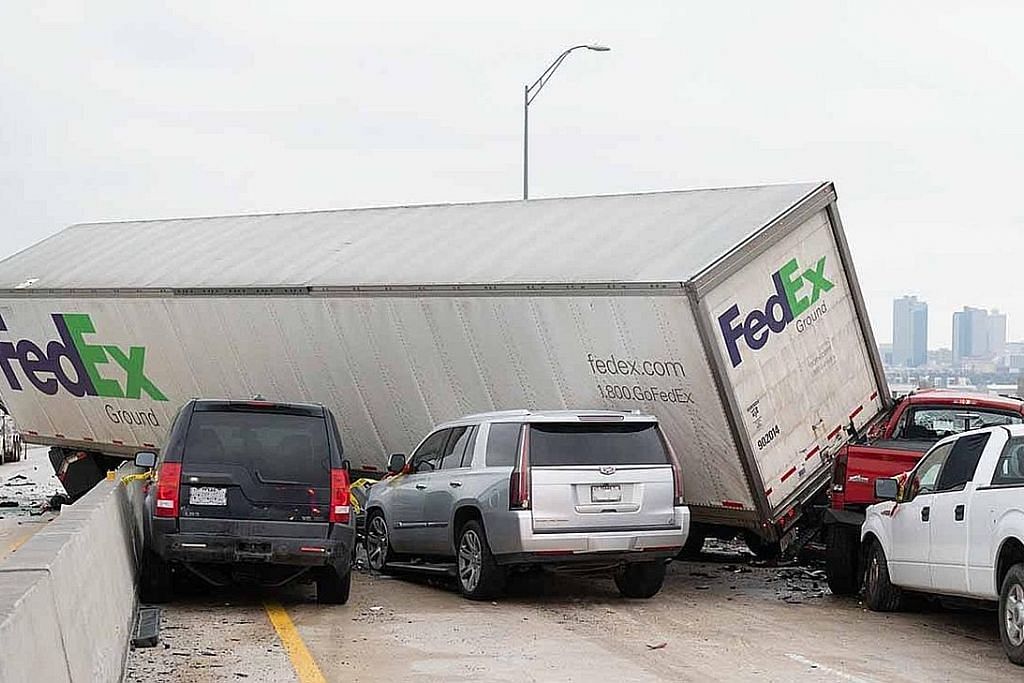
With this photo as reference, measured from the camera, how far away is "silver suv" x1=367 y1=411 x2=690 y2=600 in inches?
510

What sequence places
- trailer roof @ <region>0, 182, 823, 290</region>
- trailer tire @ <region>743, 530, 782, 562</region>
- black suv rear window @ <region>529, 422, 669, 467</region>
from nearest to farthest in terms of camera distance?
black suv rear window @ <region>529, 422, 669, 467</region>, trailer roof @ <region>0, 182, 823, 290</region>, trailer tire @ <region>743, 530, 782, 562</region>

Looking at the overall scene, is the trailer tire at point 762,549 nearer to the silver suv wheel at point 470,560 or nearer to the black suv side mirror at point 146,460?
the silver suv wheel at point 470,560

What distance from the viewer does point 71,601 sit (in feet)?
22.8

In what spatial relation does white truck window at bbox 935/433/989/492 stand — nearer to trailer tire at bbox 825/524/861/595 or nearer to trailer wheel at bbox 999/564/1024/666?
trailer wheel at bbox 999/564/1024/666

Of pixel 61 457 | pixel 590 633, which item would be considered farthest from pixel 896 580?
pixel 61 457

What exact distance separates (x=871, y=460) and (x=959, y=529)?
3114mm

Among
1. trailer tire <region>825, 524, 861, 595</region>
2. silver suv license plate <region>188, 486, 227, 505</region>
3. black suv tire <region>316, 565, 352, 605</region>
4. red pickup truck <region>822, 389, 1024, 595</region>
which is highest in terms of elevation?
silver suv license plate <region>188, 486, 227, 505</region>

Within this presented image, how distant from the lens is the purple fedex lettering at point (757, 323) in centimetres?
1385

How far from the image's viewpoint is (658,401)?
1448 centimetres

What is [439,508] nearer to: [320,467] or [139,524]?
[320,467]

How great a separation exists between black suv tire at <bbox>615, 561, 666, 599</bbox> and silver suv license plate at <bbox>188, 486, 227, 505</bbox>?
3724 mm

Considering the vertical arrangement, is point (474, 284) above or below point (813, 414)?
above

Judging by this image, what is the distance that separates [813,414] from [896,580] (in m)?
2.85

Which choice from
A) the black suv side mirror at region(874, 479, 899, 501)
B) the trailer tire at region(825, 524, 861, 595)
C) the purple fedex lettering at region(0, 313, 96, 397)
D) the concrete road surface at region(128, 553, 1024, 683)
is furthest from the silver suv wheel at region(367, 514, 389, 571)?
the purple fedex lettering at region(0, 313, 96, 397)
